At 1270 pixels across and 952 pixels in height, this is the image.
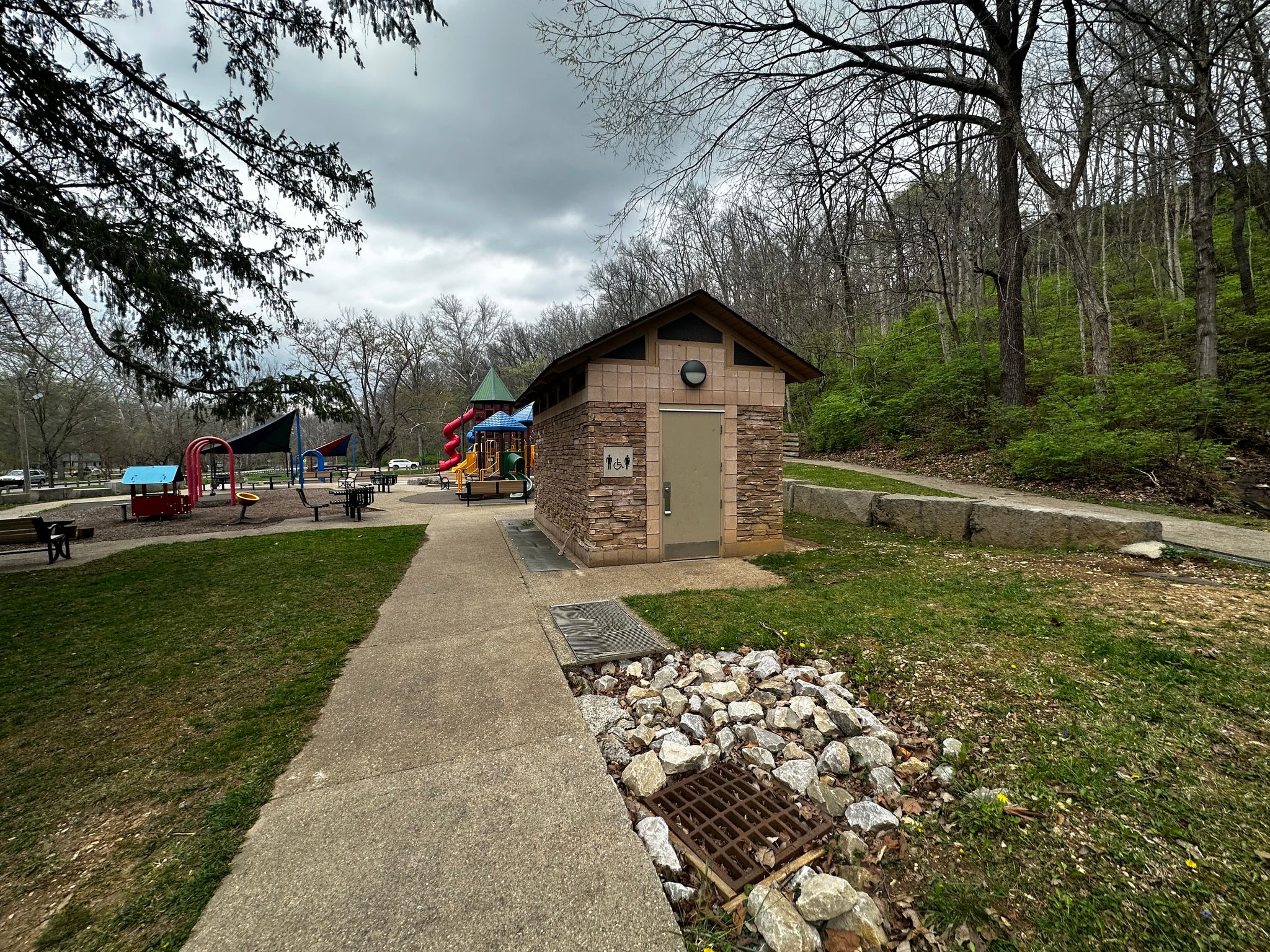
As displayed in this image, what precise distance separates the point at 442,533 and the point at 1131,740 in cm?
1084

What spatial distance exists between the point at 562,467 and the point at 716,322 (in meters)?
3.75

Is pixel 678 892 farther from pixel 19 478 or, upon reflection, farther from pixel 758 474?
pixel 19 478

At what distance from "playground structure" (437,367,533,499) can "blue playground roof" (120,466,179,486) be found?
27.2 ft

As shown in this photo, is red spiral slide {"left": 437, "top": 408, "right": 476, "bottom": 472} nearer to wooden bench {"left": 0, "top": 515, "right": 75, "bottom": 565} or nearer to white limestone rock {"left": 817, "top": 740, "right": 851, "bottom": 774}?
wooden bench {"left": 0, "top": 515, "right": 75, "bottom": 565}

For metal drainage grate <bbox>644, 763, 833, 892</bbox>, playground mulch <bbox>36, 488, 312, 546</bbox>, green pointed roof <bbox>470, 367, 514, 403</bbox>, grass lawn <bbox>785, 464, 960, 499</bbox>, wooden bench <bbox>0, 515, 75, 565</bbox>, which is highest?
green pointed roof <bbox>470, 367, 514, 403</bbox>

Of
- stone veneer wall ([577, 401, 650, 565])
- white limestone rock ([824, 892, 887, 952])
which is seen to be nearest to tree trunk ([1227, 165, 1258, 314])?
stone veneer wall ([577, 401, 650, 565])

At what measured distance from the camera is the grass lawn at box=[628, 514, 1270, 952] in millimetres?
1766

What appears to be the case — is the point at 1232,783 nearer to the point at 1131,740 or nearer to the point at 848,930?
the point at 1131,740

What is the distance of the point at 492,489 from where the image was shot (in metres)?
18.3

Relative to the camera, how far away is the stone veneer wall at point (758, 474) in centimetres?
795

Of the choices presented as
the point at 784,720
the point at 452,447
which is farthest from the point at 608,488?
the point at 452,447

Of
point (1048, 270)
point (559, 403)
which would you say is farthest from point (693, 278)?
point (559, 403)

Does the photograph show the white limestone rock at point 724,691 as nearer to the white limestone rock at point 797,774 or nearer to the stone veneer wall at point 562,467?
the white limestone rock at point 797,774

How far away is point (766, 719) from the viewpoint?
3.26m
